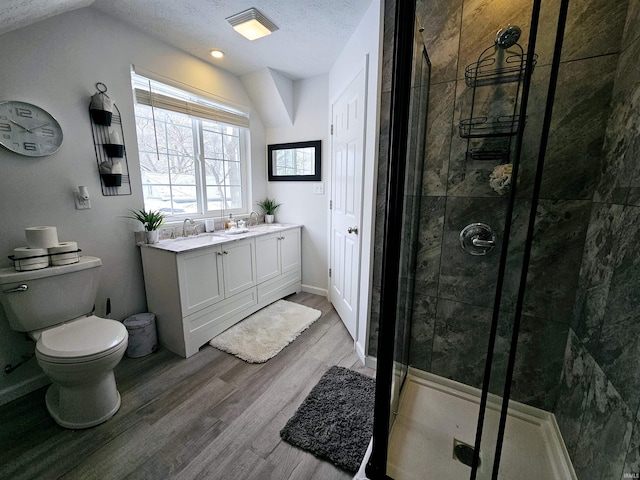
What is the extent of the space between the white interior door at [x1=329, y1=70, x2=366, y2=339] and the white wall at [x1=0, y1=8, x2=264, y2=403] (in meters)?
1.53

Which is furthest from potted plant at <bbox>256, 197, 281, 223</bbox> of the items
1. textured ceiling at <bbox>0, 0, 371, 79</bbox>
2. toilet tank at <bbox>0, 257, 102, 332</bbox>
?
toilet tank at <bbox>0, 257, 102, 332</bbox>

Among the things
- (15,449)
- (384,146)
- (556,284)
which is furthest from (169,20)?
(556,284)

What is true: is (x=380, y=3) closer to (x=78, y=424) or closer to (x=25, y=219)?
(x=25, y=219)

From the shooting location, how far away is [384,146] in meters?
1.71

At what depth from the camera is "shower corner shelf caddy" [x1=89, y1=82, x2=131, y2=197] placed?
185 centimetres

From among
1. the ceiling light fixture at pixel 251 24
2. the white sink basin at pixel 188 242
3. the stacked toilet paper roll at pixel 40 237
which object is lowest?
the white sink basin at pixel 188 242

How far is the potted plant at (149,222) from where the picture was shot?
207 centimetres

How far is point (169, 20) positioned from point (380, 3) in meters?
1.49

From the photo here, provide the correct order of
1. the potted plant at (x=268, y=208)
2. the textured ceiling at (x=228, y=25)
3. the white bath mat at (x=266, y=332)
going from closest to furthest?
the textured ceiling at (x=228, y=25)
the white bath mat at (x=266, y=332)
the potted plant at (x=268, y=208)

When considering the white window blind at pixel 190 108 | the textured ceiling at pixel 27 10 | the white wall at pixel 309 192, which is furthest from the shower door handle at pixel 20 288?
the white wall at pixel 309 192

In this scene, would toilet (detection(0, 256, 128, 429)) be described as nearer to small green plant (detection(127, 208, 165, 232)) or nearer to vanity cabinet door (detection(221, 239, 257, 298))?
small green plant (detection(127, 208, 165, 232))

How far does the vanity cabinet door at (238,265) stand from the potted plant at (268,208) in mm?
789

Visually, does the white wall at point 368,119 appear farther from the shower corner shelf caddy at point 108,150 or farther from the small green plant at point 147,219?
the shower corner shelf caddy at point 108,150

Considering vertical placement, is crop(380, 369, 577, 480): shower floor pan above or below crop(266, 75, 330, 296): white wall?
below
